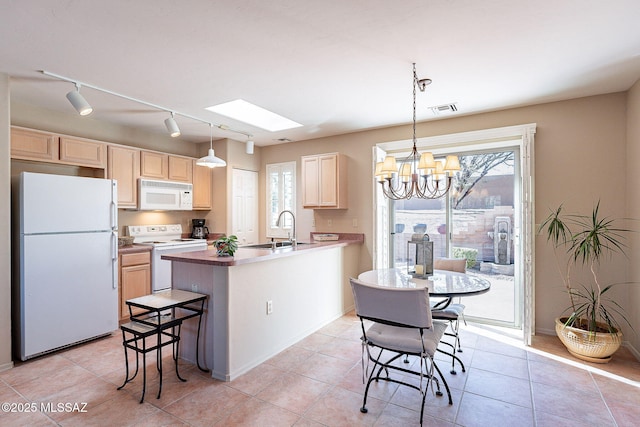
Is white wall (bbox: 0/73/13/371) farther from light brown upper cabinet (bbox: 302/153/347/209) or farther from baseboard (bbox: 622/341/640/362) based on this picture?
baseboard (bbox: 622/341/640/362)

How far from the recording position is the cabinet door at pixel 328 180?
454cm

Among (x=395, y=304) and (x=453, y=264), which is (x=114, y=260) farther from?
(x=453, y=264)

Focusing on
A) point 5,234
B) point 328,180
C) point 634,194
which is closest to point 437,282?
point 634,194

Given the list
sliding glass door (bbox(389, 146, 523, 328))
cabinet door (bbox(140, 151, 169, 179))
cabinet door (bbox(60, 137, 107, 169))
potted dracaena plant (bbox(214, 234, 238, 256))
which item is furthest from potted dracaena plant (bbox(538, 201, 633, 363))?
cabinet door (bbox(60, 137, 107, 169))

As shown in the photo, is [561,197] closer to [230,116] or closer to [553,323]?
[553,323]

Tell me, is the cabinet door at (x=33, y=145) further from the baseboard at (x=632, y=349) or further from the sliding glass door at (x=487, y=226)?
the baseboard at (x=632, y=349)

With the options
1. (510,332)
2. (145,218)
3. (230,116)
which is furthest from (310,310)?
(145,218)

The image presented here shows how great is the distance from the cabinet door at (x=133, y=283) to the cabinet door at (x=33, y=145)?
1.46 metres

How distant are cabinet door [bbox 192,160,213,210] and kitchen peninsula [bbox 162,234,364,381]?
2322 mm

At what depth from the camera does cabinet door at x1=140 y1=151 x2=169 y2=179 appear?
446 centimetres

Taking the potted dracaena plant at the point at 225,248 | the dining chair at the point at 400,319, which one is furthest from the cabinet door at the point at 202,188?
the dining chair at the point at 400,319

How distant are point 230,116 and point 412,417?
11.7 ft

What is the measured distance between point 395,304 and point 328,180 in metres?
2.72

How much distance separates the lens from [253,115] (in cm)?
427
